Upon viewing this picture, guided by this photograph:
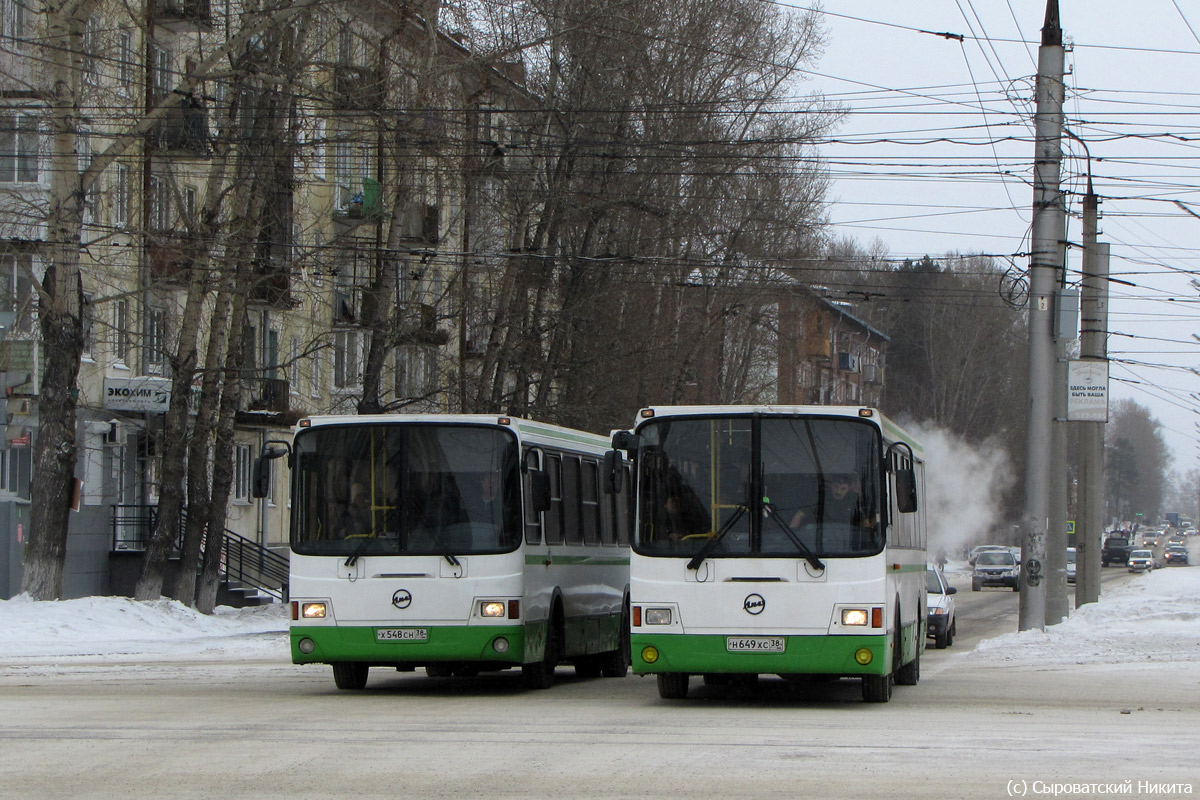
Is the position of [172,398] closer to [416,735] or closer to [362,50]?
[362,50]

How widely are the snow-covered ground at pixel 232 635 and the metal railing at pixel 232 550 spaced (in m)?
5.21

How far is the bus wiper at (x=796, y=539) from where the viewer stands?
14.4 m

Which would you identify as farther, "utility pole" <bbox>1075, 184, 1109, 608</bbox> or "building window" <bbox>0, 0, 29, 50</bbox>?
"building window" <bbox>0, 0, 29, 50</bbox>

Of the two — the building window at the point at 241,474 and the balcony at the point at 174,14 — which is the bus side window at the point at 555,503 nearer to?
the balcony at the point at 174,14

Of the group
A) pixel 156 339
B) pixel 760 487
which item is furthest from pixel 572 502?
pixel 156 339

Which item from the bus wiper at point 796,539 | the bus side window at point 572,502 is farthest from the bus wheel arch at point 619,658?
the bus wiper at point 796,539

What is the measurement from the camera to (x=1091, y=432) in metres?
32.7

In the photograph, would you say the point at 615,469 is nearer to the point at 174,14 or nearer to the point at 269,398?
the point at 174,14

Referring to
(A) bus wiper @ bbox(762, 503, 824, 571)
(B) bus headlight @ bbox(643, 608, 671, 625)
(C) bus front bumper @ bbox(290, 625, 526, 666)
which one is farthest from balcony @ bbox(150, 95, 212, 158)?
(A) bus wiper @ bbox(762, 503, 824, 571)

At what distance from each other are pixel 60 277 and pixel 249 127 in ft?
16.0

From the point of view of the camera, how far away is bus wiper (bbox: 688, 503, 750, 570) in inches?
572

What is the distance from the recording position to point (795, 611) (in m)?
14.4

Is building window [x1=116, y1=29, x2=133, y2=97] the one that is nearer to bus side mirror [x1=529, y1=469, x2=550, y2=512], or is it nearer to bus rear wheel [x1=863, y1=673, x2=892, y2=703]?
bus side mirror [x1=529, y1=469, x2=550, y2=512]

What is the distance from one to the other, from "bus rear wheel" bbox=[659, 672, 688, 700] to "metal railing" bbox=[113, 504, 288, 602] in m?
20.4
